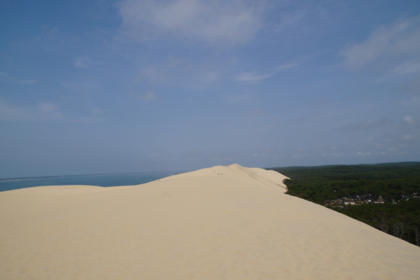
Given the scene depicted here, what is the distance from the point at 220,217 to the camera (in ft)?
30.4

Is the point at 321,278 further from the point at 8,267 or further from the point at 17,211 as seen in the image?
the point at 17,211

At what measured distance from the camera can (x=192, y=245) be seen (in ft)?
21.8

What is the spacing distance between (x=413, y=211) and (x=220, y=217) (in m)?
24.4

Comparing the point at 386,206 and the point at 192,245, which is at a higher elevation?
→ the point at 192,245

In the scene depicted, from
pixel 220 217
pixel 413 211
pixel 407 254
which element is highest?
pixel 220 217

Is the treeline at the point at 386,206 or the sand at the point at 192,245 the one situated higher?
the sand at the point at 192,245

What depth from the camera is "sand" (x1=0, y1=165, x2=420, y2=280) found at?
527 centimetres

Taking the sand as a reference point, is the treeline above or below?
below

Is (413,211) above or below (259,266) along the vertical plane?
below

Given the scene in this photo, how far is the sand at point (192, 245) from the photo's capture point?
5.27 m

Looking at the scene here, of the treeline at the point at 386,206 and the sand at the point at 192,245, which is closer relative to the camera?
the sand at the point at 192,245

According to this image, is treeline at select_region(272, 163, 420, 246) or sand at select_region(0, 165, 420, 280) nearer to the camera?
sand at select_region(0, 165, 420, 280)

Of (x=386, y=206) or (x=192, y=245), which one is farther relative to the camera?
(x=386, y=206)

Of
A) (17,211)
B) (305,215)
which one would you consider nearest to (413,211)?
(305,215)
